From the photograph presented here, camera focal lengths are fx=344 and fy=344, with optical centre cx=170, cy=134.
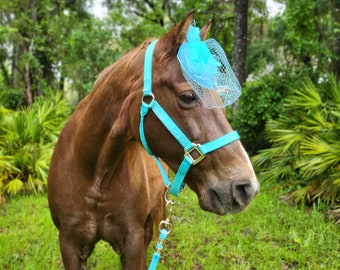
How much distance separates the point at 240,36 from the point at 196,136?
8204 mm

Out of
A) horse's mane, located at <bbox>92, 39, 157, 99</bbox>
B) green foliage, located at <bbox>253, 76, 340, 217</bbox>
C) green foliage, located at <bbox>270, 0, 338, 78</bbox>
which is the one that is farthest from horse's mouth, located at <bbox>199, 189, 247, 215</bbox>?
green foliage, located at <bbox>270, 0, 338, 78</bbox>

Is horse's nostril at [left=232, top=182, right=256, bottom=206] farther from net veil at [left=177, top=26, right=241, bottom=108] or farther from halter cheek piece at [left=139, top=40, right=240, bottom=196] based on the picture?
net veil at [left=177, top=26, right=241, bottom=108]

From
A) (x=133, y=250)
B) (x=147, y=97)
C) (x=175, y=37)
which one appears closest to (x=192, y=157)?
(x=147, y=97)

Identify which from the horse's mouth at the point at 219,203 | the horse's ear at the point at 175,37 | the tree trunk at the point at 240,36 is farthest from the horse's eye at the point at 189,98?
the tree trunk at the point at 240,36

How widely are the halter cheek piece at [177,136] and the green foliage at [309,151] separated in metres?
3.95

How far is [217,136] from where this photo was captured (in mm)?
1546

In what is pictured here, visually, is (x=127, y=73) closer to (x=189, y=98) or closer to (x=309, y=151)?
(x=189, y=98)

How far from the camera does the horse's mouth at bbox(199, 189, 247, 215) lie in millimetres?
1522

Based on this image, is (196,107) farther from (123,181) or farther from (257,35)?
(257,35)

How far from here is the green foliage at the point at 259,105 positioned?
8180 mm

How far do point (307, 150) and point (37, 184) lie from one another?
5.01m

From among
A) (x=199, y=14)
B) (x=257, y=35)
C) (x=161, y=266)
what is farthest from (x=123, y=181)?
(x=257, y=35)

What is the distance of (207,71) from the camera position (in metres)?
1.60

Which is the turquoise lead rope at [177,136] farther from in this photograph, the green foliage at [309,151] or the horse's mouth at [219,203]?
the green foliage at [309,151]
